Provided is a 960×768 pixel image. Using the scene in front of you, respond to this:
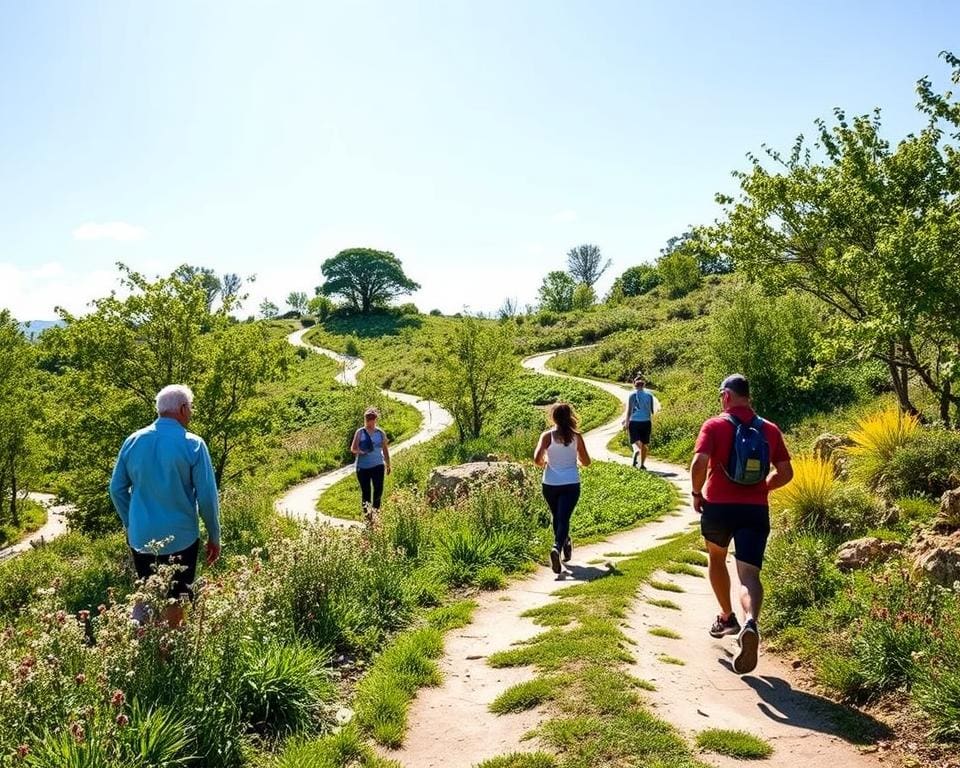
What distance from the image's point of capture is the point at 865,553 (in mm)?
6871

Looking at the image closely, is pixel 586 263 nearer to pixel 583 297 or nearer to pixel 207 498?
pixel 583 297

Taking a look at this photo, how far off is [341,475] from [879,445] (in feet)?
62.8

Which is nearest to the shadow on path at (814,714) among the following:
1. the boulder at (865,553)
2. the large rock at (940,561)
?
the large rock at (940,561)

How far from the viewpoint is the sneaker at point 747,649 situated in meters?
5.10

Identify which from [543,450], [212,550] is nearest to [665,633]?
[543,450]

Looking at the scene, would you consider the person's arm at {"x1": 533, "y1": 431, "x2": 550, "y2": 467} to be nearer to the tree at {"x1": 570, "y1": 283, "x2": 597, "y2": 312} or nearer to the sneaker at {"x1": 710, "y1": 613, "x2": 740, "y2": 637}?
the sneaker at {"x1": 710, "y1": 613, "x2": 740, "y2": 637}

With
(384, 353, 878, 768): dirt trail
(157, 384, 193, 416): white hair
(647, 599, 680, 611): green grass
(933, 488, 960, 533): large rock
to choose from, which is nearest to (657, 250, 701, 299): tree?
(933, 488, 960, 533): large rock

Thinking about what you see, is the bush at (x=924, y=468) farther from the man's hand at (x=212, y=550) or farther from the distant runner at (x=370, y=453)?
the man's hand at (x=212, y=550)

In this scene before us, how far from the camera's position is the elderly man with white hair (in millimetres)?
5172

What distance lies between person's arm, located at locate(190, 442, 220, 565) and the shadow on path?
4268 millimetres

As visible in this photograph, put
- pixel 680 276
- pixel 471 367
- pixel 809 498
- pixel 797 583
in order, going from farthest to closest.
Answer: pixel 680 276 → pixel 471 367 → pixel 809 498 → pixel 797 583

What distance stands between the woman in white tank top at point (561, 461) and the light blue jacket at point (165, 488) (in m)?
4.04

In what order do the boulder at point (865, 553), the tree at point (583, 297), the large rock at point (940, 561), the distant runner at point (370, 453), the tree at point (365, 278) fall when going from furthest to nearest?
1. the tree at point (365, 278)
2. the tree at point (583, 297)
3. the distant runner at point (370, 453)
4. the boulder at point (865, 553)
5. the large rock at point (940, 561)

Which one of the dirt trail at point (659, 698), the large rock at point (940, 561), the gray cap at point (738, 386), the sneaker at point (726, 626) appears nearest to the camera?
the dirt trail at point (659, 698)
